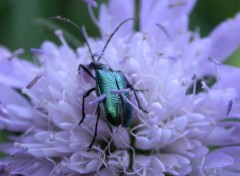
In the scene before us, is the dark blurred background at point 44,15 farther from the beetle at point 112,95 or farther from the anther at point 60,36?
the beetle at point 112,95

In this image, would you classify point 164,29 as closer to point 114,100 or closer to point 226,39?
point 226,39

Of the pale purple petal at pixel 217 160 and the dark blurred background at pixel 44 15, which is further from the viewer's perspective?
the dark blurred background at pixel 44 15

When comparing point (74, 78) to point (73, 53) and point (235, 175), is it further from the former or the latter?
point (235, 175)

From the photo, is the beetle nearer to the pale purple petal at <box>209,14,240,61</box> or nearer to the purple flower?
the purple flower

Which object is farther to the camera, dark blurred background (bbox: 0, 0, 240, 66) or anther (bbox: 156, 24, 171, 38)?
dark blurred background (bbox: 0, 0, 240, 66)

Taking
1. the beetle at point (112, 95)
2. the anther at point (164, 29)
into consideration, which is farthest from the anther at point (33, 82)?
the anther at point (164, 29)

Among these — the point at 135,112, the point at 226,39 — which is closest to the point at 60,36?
the point at 135,112

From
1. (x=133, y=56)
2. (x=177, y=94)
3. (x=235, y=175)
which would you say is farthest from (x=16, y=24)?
(x=235, y=175)

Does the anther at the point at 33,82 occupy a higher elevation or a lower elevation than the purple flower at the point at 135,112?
higher

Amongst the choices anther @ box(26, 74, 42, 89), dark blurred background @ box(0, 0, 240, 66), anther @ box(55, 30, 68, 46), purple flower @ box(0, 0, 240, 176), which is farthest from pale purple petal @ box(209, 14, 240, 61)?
anther @ box(26, 74, 42, 89)
